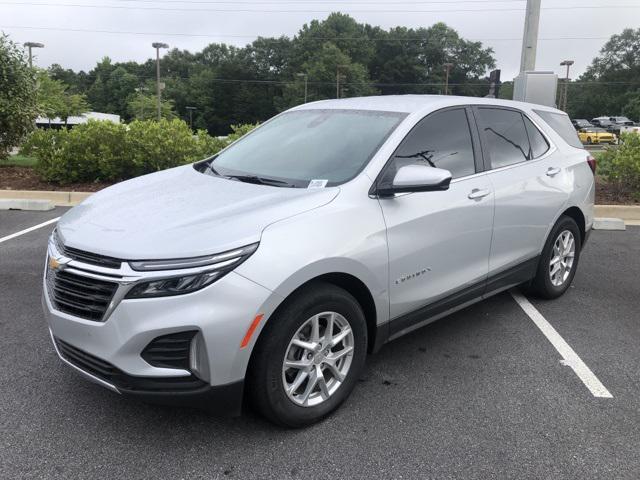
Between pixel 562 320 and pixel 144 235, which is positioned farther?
pixel 562 320

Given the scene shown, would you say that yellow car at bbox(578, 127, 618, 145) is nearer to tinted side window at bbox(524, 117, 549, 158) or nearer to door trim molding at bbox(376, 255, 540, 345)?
tinted side window at bbox(524, 117, 549, 158)

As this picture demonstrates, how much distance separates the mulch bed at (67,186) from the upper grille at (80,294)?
728 centimetres

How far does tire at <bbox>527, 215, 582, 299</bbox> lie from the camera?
15.4ft

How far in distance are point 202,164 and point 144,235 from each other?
1584mm

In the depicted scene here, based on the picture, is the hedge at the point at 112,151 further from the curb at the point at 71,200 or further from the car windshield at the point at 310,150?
the car windshield at the point at 310,150

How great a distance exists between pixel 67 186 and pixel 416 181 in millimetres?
8507

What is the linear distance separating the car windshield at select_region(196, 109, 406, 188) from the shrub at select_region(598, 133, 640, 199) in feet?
22.7

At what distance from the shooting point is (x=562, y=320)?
4578 millimetres

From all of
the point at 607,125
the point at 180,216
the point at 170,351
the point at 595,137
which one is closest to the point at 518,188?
the point at 180,216

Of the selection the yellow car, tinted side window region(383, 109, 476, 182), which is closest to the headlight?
tinted side window region(383, 109, 476, 182)

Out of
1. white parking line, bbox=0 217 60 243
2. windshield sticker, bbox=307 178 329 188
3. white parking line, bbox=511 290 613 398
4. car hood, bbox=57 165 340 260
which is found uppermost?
windshield sticker, bbox=307 178 329 188

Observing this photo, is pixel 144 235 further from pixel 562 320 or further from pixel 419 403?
pixel 562 320

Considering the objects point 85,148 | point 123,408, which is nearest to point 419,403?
point 123,408

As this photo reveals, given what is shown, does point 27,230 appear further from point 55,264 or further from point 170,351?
point 170,351
